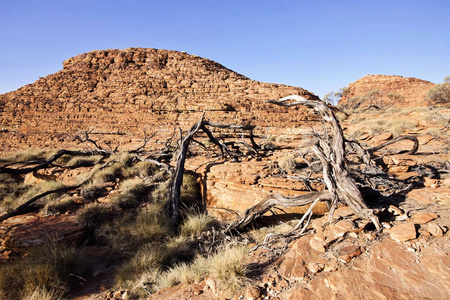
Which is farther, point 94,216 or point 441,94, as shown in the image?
point 441,94

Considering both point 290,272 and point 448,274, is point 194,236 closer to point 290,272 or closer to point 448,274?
point 290,272

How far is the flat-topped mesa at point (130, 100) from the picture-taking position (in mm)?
18328

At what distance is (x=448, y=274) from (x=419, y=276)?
216 mm

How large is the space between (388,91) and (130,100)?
41.7 m

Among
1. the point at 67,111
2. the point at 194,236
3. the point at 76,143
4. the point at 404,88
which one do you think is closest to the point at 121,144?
the point at 76,143

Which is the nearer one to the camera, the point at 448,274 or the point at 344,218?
the point at 448,274

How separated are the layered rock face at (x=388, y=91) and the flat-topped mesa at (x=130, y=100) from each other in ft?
48.0

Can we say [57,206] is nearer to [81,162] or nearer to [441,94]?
[81,162]

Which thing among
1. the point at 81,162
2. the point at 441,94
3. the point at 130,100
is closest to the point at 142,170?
the point at 81,162

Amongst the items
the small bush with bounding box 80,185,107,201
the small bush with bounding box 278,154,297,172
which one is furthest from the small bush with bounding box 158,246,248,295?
the small bush with bounding box 80,185,107,201

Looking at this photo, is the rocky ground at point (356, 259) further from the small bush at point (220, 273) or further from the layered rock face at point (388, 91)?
the layered rock face at point (388, 91)

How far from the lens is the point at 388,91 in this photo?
36.1m

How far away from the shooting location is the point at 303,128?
16.5m

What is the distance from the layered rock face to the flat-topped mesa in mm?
14627
